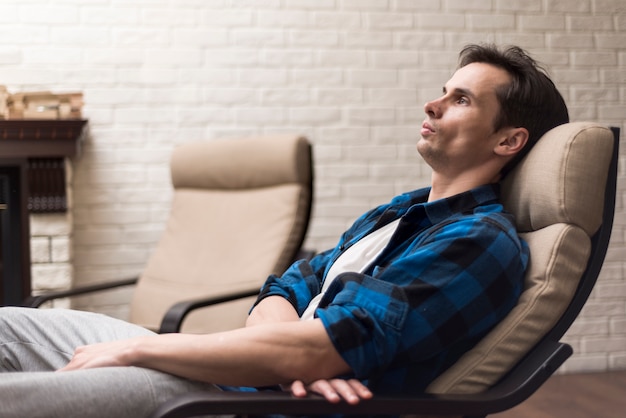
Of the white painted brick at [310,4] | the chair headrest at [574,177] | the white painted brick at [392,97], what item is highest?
the white painted brick at [310,4]

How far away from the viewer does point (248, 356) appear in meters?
1.17

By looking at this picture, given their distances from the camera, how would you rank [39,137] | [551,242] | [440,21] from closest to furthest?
1. [551,242]
2. [39,137]
3. [440,21]

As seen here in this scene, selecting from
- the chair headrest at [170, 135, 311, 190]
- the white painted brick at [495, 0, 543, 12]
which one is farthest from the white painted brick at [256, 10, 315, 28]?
the white painted brick at [495, 0, 543, 12]

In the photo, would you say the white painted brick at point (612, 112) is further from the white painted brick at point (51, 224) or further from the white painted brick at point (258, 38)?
the white painted brick at point (51, 224)

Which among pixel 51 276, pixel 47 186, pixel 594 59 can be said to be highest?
pixel 594 59

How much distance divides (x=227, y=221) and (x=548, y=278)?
5.22ft

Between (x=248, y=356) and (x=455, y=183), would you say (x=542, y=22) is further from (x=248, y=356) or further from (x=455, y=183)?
(x=248, y=356)

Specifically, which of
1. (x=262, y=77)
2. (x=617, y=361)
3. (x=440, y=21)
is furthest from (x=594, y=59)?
(x=262, y=77)

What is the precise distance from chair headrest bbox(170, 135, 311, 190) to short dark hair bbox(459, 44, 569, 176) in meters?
1.10

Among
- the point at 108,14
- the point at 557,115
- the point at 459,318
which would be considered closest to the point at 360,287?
the point at 459,318

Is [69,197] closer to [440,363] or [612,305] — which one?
[440,363]

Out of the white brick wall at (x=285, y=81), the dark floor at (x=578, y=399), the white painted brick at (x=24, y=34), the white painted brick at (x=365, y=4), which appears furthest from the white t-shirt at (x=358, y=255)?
the white painted brick at (x=24, y=34)

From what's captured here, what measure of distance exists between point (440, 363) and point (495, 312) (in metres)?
0.12

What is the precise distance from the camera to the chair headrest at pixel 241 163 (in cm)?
258
